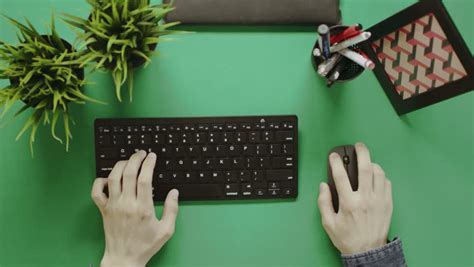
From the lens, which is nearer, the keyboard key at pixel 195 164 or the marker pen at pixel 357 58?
the marker pen at pixel 357 58

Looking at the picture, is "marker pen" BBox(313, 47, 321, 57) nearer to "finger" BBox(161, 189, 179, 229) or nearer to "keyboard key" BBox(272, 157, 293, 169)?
"keyboard key" BBox(272, 157, 293, 169)

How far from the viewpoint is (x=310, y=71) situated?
839 mm

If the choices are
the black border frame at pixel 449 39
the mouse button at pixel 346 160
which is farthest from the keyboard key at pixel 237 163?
the black border frame at pixel 449 39

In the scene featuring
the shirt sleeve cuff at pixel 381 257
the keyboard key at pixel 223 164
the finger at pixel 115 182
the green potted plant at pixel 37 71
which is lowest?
the shirt sleeve cuff at pixel 381 257

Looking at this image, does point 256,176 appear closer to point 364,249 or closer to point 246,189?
point 246,189

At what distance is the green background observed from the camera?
2.69 ft

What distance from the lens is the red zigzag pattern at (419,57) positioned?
Answer: 0.64 meters

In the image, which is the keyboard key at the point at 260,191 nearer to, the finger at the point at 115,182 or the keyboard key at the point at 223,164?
the keyboard key at the point at 223,164

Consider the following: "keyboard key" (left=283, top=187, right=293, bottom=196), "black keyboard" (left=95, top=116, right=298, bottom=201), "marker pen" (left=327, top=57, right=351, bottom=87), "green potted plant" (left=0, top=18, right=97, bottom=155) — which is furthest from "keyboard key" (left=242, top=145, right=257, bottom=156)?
"green potted plant" (left=0, top=18, right=97, bottom=155)

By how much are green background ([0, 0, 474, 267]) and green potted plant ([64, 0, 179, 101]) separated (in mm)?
159

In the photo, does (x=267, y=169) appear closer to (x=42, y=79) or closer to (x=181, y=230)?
(x=181, y=230)

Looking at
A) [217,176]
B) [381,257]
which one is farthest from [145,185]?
[381,257]

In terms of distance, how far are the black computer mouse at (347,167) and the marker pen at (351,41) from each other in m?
0.22

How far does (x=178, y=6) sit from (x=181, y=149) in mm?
281
